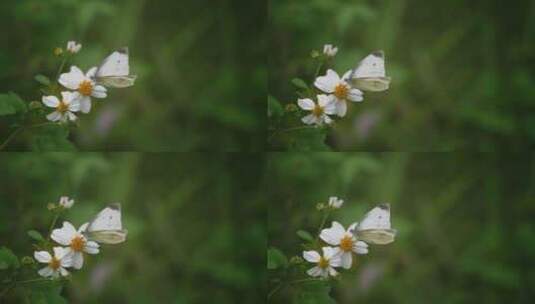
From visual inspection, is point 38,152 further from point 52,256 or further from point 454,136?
point 454,136

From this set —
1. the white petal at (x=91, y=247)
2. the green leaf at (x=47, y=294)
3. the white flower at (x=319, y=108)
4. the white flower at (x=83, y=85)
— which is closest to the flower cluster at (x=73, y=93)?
the white flower at (x=83, y=85)

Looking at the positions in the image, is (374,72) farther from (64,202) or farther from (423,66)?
(64,202)

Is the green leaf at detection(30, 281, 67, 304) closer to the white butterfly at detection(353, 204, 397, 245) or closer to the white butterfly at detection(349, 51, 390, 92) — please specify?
the white butterfly at detection(353, 204, 397, 245)

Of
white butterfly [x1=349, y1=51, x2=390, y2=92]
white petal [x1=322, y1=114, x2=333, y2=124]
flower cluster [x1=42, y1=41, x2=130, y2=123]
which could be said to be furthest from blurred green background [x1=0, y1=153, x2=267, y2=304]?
white butterfly [x1=349, y1=51, x2=390, y2=92]

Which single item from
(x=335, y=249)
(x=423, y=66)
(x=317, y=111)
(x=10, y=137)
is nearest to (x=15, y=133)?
(x=10, y=137)

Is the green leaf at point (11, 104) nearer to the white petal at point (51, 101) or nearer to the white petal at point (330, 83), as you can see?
the white petal at point (51, 101)

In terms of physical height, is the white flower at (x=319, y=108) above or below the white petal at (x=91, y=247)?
above

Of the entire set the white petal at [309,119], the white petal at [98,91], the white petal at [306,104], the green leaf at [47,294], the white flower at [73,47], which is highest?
the white flower at [73,47]
